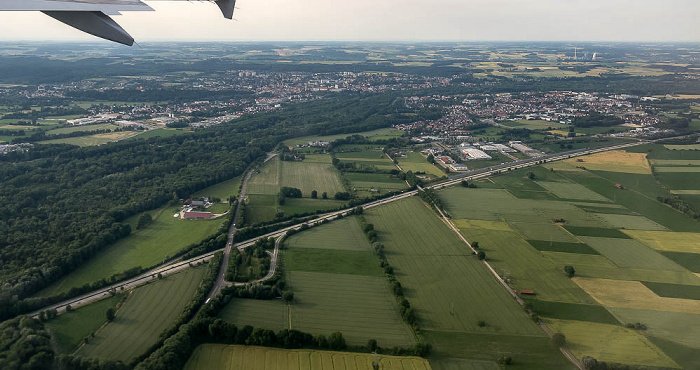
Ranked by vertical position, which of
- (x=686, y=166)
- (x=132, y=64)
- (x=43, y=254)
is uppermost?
(x=132, y=64)

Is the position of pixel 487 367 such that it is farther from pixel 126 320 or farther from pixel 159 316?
pixel 126 320

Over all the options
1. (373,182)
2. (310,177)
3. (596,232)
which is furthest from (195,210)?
(596,232)

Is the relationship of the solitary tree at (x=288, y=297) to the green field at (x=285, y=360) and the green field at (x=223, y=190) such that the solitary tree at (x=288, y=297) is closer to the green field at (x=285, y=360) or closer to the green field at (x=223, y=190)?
the green field at (x=285, y=360)

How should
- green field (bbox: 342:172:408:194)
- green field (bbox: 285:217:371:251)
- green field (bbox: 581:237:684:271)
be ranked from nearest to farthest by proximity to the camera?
green field (bbox: 581:237:684:271), green field (bbox: 285:217:371:251), green field (bbox: 342:172:408:194)

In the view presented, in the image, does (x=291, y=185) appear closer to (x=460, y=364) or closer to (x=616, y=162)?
(x=460, y=364)

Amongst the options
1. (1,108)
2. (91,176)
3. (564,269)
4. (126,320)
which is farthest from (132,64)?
(564,269)

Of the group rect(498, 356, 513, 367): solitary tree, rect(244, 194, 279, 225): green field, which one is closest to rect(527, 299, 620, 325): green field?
rect(498, 356, 513, 367): solitary tree

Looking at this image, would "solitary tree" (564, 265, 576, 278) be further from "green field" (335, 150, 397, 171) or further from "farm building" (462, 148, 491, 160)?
"farm building" (462, 148, 491, 160)
